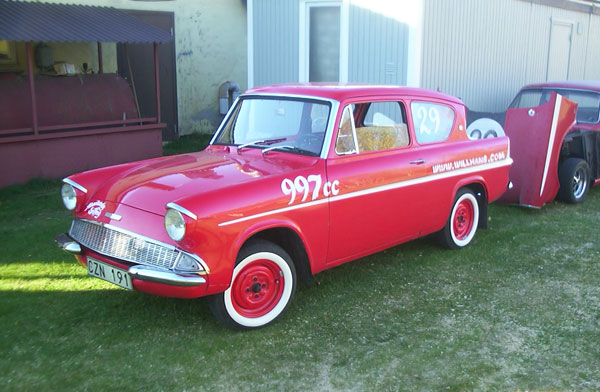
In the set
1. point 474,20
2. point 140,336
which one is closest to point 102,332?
point 140,336

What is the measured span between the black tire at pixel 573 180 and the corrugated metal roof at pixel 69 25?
6.52 metres

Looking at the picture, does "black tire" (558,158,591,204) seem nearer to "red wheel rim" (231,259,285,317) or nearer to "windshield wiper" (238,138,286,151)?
"windshield wiper" (238,138,286,151)

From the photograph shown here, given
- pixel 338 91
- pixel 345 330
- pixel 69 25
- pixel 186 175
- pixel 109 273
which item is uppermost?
pixel 69 25

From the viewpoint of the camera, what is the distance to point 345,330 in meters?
4.31

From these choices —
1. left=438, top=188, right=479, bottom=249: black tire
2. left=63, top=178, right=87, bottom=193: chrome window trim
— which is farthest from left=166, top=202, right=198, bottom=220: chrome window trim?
left=438, top=188, right=479, bottom=249: black tire

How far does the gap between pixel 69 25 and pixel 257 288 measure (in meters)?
6.72

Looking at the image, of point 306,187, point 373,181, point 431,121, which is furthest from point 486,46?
point 306,187

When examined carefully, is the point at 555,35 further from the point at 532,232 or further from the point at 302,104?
the point at 302,104

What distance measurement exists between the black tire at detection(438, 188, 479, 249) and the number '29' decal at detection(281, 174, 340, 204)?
1842 mm

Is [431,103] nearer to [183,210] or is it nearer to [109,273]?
[183,210]

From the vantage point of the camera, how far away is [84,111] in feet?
31.3

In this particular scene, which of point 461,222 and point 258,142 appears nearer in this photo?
point 258,142

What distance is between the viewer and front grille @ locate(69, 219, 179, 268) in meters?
3.87

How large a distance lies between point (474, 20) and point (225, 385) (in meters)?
8.08
